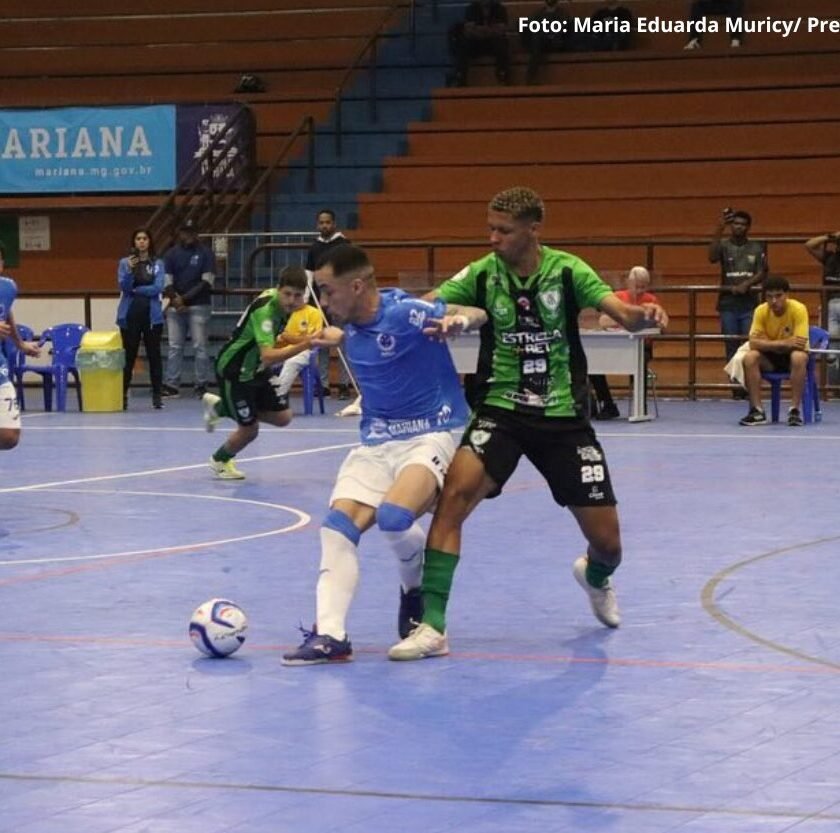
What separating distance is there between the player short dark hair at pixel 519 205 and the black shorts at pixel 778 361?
12.1 m

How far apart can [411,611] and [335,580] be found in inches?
18.6

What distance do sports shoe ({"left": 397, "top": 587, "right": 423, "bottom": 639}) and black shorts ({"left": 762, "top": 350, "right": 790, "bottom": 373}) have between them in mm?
12251

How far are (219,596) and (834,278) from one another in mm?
14874

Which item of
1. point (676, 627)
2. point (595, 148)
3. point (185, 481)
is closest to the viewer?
point (676, 627)

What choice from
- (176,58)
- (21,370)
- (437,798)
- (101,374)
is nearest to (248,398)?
(101,374)

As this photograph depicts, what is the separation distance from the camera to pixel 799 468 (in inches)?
586

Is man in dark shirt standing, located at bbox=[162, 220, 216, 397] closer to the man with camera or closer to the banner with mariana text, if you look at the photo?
the banner with mariana text

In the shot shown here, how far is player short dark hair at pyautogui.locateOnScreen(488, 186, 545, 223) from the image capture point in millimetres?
7621

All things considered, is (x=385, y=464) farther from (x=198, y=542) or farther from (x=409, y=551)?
(x=198, y=542)

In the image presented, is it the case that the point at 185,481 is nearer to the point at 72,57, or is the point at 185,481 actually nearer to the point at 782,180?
the point at 782,180

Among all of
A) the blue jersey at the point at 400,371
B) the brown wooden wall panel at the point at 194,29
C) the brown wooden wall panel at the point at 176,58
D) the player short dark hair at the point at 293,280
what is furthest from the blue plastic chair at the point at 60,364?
the blue jersey at the point at 400,371

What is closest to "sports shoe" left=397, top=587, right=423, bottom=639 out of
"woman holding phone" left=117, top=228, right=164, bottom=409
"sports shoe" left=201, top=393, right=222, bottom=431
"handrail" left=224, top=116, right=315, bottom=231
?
"sports shoe" left=201, top=393, right=222, bottom=431

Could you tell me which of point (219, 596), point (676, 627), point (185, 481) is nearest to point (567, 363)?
point (676, 627)

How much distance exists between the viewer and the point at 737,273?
22.1m
